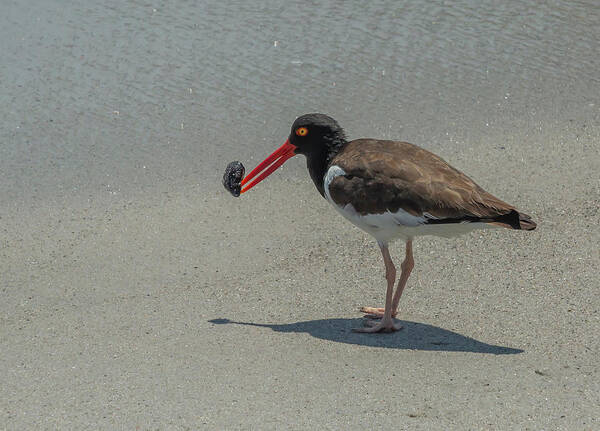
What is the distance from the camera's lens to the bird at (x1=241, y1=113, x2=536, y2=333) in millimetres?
5359

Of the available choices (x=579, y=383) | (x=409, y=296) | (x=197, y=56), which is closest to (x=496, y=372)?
(x=579, y=383)

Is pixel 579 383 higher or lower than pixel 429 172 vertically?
lower

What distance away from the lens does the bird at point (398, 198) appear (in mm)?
5359

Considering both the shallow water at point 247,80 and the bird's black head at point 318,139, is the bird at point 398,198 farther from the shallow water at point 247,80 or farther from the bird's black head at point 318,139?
the shallow water at point 247,80

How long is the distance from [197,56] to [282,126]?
1702 mm

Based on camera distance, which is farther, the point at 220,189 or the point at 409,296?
the point at 220,189

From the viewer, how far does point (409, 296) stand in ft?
20.4

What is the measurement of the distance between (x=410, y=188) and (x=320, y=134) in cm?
92

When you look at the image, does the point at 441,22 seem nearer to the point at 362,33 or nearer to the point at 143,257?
the point at 362,33

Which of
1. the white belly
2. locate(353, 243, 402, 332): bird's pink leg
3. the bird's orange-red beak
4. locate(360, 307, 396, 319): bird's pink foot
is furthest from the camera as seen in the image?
the bird's orange-red beak

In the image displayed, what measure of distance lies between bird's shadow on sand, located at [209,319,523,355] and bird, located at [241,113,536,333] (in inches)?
2.9

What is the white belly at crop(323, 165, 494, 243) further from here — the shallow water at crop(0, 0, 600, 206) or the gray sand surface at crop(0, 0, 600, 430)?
the shallow water at crop(0, 0, 600, 206)

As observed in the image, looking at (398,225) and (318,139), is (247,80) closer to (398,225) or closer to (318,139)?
(318,139)

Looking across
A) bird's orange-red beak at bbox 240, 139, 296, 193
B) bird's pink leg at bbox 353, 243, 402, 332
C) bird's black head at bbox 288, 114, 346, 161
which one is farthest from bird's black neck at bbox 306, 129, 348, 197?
bird's pink leg at bbox 353, 243, 402, 332
